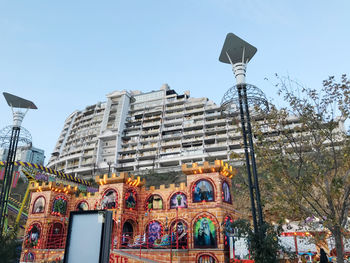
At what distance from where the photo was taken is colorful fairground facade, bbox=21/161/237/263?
60.0 ft

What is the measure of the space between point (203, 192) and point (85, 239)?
12.2m

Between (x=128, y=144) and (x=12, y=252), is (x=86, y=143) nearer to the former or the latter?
(x=128, y=144)

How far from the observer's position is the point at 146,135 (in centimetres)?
7706

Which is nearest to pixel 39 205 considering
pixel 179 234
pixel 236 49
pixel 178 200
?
pixel 178 200

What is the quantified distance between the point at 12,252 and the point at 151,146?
6053 cm

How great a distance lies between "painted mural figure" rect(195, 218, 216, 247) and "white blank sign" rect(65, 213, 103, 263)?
11.6 meters

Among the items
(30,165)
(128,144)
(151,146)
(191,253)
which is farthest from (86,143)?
(191,253)

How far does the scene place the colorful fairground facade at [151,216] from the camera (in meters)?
18.3

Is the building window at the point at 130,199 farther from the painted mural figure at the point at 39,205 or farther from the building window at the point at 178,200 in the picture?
the painted mural figure at the point at 39,205

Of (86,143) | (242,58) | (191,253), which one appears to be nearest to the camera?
(242,58)

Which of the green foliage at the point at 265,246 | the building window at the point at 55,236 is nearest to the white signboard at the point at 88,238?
the green foliage at the point at 265,246

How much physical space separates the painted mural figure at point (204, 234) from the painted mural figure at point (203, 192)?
4.51 feet

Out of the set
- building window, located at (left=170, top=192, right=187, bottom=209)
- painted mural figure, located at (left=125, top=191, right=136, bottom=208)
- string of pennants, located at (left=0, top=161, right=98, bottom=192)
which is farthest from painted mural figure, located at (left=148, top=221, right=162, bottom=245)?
string of pennants, located at (left=0, top=161, right=98, bottom=192)

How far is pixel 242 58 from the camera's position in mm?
12109
